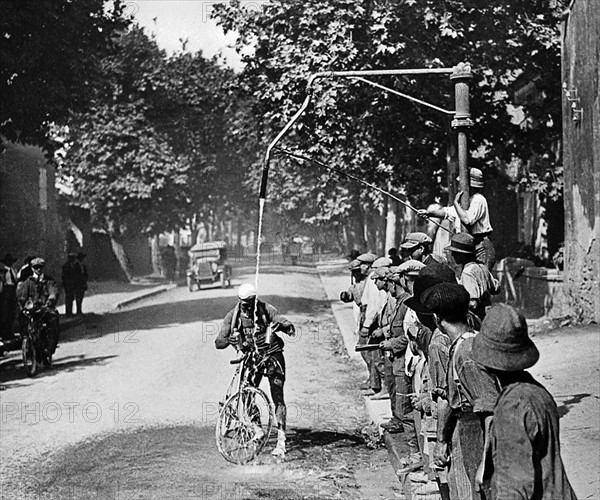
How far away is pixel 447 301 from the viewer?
4.64m

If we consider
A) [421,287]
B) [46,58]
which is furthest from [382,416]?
[46,58]

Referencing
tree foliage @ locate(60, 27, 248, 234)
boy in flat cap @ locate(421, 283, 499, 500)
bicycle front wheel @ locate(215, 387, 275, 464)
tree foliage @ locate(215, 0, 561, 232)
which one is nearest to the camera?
boy in flat cap @ locate(421, 283, 499, 500)

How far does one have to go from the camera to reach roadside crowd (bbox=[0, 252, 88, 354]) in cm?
1399

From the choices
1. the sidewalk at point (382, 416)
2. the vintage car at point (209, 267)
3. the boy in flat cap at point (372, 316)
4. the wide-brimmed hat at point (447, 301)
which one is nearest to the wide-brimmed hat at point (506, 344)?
the wide-brimmed hat at point (447, 301)

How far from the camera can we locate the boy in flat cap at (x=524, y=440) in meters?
3.19

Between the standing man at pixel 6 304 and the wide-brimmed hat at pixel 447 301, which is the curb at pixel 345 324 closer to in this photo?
the standing man at pixel 6 304

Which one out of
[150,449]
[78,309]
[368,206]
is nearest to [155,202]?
[368,206]

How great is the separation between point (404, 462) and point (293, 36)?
1333 centimetres

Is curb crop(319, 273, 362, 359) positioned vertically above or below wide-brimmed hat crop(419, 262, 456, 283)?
below

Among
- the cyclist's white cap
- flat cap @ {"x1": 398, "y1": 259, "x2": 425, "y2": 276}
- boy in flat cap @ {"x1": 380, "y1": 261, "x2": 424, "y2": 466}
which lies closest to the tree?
the cyclist's white cap

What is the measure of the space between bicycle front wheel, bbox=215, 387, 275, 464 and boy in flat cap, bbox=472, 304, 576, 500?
4952 millimetres

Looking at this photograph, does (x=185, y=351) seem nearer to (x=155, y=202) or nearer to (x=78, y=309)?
(x=78, y=309)

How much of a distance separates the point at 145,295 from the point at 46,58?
14349mm

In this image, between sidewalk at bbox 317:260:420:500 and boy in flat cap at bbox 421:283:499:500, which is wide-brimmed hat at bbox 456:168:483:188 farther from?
boy in flat cap at bbox 421:283:499:500
